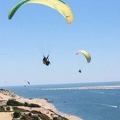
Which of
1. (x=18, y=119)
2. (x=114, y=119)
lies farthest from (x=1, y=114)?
(x=114, y=119)

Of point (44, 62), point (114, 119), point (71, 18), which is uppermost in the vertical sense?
point (71, 18)

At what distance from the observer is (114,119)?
80.8 m

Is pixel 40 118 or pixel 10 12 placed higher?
pixel 10 12

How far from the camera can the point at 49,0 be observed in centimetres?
1964

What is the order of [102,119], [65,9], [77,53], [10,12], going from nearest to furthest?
[65,9] → [10,12] → [77,53] → [102,119]

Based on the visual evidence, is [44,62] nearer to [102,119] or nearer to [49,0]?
[49,0]

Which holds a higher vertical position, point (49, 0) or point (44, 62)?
point (49, 0)

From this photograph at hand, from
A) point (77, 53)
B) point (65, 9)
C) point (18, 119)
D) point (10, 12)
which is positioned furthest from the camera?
point (18, 119)

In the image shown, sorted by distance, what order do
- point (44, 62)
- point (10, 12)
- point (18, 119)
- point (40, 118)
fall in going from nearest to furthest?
1. point (10, 12)
2. point (44, 62)
3. point (18, 119)
4. point (40, 118)

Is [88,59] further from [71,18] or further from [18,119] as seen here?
[18,119]

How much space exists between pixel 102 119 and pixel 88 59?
53.5 metres

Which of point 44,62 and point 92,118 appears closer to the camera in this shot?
point 44,62

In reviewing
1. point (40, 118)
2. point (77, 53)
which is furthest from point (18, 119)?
point (77, 53)

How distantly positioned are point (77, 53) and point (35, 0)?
9186mm
